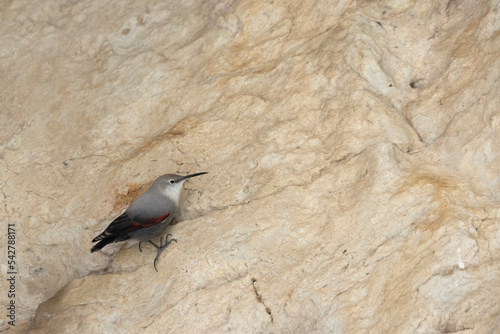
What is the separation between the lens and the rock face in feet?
8.96

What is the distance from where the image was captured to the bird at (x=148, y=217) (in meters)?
3.38

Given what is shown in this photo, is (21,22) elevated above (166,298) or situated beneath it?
elevated above

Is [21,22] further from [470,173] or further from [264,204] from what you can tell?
[470,173]

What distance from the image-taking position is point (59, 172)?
401 centimetres

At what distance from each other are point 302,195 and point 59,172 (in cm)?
202

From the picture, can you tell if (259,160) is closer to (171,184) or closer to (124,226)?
(171,184)

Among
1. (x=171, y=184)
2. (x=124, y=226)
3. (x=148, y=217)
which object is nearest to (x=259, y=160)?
(x=171, y=184)

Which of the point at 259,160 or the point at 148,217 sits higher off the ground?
the point at 259,160

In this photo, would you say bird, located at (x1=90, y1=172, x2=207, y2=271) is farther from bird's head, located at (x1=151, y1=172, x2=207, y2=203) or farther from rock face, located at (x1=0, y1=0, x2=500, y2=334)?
rock face, located at (x1=0, y1=0, x2=500, y2=334)

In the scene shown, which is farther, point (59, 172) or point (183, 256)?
point (59, 172)

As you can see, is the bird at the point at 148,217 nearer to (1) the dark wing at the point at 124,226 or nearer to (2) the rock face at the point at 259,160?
(1) the dark wing at the point at 124,226

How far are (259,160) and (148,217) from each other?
850mm

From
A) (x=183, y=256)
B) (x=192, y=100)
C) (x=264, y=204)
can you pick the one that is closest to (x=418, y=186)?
(x=264, y=204)

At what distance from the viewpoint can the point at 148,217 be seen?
11.2 ft
